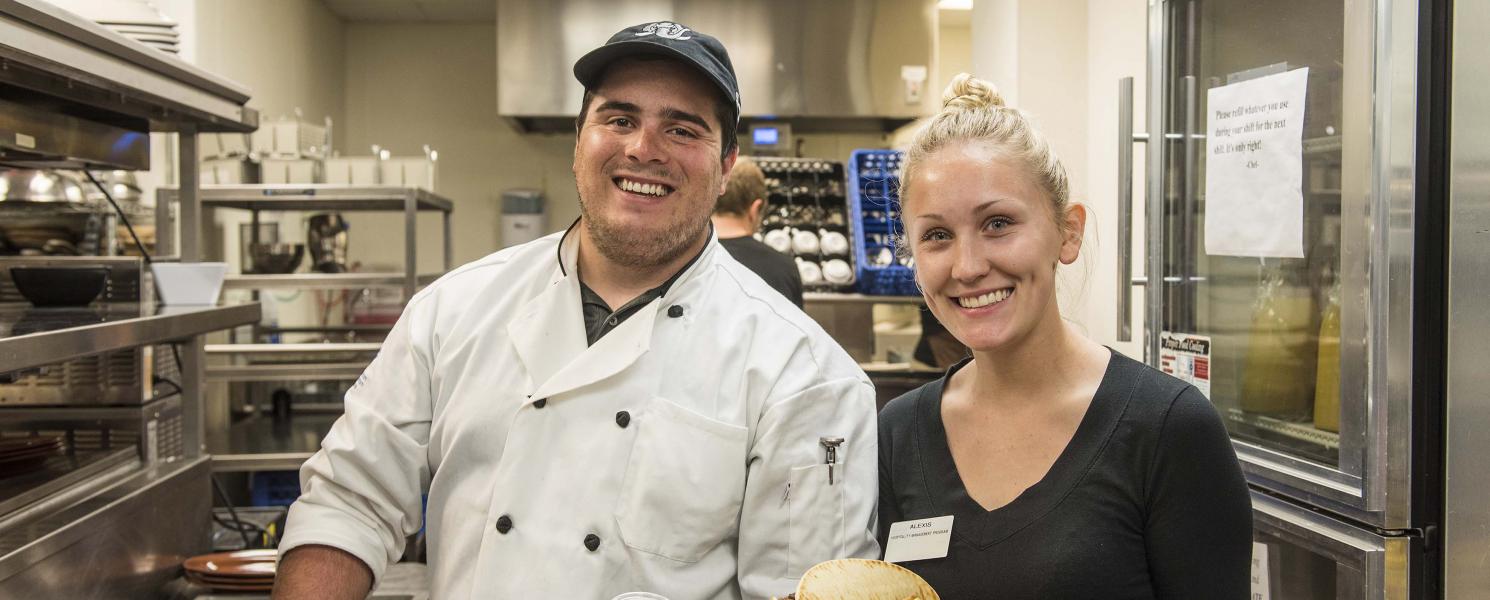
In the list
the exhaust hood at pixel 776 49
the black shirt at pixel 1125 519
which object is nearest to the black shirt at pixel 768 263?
the black shirt at pixel 1125 519

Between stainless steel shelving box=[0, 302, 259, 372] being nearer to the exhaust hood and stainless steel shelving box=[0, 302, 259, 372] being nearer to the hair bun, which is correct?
the hair bun

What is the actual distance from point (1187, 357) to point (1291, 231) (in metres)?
0.37

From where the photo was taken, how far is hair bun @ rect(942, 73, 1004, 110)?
139 centimetres

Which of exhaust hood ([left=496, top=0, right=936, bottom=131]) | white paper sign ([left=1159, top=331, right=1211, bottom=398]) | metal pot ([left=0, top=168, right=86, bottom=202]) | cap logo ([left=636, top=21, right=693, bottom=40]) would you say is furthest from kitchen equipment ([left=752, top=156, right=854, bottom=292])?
cap logo ([left=636, top=21, right=693, bottom=40])

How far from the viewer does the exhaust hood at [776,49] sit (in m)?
5.56

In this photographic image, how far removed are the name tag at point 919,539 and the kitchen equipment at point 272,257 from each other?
3.28m

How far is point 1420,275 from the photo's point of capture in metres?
1.60

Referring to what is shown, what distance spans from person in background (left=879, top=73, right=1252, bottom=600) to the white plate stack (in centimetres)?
146

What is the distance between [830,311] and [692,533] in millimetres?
3531

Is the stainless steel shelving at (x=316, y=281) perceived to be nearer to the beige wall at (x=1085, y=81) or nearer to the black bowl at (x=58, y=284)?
the black bowl at (x=58, y=284)

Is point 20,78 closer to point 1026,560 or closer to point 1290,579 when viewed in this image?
point 1026,560

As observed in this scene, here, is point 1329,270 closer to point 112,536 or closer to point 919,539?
point 919,539

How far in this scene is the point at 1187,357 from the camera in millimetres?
2170

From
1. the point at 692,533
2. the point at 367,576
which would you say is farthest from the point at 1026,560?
the point at 367,576
